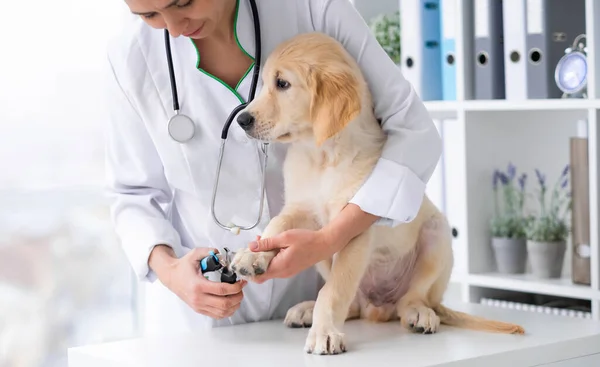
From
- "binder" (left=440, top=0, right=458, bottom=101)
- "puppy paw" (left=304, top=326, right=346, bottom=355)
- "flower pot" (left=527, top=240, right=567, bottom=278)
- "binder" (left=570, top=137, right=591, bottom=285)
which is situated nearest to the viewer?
"puppy paw" (left=304, top=326, right=346, bottom=355)

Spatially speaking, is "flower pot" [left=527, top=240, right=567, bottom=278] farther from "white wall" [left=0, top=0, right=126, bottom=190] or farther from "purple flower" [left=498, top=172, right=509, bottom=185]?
"white wall" [left=0, top=0, right=126, bottom=190]

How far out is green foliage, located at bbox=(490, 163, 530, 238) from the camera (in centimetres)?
229

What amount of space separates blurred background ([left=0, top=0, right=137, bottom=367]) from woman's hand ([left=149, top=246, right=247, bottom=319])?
48.4 inches

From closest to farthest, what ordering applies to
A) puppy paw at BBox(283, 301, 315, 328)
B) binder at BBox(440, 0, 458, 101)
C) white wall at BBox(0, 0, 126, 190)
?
puppy paw at BBox(283, 301, 315, 328), binder at BBox(440, 0, 458, 101), white wall at BBox(0, 0, 126, 190)

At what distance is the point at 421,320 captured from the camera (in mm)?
1465

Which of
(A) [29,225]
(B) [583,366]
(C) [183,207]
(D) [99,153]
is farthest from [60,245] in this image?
(B) [583,366]

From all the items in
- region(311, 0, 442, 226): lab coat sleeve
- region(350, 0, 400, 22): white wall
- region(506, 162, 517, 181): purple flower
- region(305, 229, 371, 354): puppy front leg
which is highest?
region(350, 0, 400, 22): white wall

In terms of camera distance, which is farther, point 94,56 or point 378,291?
point 94,56

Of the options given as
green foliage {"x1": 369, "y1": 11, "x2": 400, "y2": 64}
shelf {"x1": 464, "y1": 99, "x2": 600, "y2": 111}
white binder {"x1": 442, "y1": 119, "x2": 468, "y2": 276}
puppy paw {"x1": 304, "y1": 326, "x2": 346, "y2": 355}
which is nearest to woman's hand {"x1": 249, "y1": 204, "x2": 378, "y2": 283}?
puppy paw {"x1": 304, "y1": 326, "x2": 346, "y2": 355}

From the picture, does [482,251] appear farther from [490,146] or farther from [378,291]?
[378,291]

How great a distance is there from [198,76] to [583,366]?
818mm

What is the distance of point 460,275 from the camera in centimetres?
231

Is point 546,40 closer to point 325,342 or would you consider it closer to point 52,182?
point 325,342

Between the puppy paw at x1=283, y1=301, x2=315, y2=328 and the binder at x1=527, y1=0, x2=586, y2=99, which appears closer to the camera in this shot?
the puppy paw at x1=283, y1=301, x2=315, y2=328
